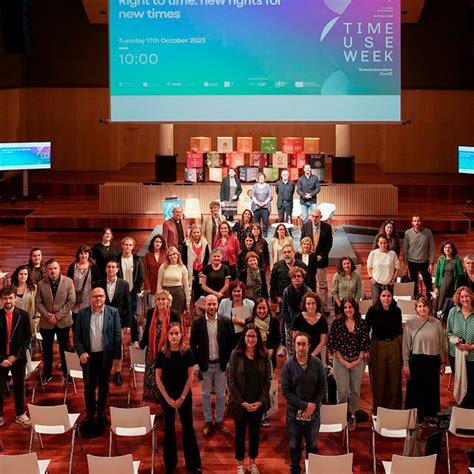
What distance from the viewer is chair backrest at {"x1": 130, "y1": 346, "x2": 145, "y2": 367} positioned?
906 cm

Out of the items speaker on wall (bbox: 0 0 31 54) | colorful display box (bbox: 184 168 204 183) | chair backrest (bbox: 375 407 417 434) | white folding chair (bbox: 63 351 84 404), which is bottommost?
chair backrest (bbox: 375 407 417 434)

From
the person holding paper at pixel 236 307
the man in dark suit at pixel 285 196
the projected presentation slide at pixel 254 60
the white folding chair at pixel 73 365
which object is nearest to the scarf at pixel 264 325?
the person holding paper at pixel 236 307

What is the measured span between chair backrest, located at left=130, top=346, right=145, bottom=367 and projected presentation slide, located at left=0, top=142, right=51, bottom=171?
10.8m

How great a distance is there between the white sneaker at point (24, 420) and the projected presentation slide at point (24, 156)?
1095 centimetres

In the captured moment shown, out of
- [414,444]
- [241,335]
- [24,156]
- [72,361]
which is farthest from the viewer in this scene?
[24,156]

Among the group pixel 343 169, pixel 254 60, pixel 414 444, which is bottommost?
pixel 414 444

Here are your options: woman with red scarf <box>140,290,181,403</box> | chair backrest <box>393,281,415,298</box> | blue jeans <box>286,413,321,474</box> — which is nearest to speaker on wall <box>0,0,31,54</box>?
chair backrest <box>393,281,415,298</box>

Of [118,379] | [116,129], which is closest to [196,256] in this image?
[118,379]

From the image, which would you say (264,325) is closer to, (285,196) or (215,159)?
(285,196)

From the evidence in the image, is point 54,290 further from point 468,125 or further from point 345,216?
point 468,125

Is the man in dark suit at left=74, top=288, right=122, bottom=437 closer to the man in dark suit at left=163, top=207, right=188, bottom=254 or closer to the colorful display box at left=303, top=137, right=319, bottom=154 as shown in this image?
the man in dark suit at left=163, top=207, right=188, bottom=254

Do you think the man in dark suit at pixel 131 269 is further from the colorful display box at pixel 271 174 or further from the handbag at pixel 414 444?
the colorful display box at pixel 271 174

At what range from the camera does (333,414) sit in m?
7.76

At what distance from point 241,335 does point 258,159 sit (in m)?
10.5
